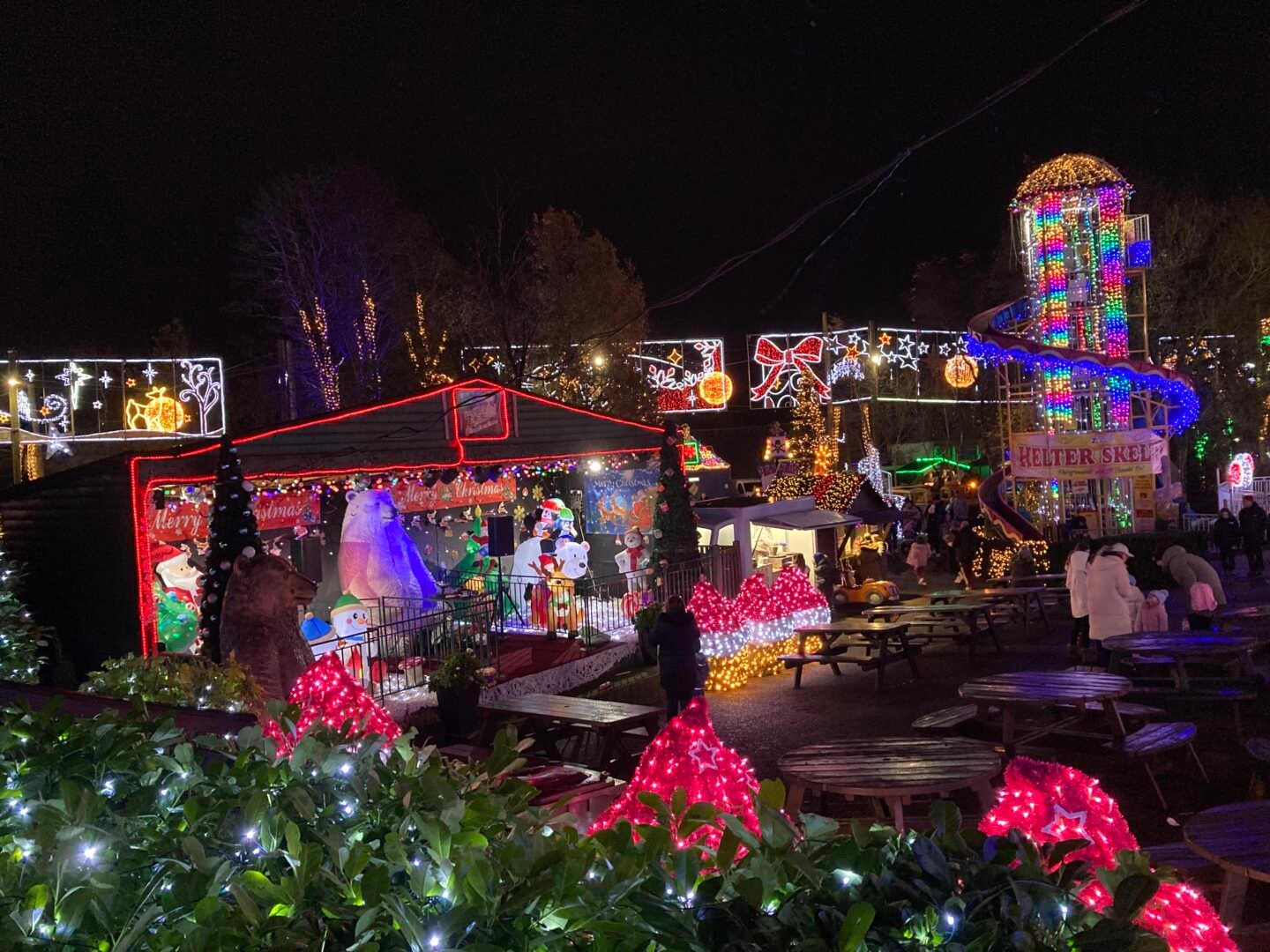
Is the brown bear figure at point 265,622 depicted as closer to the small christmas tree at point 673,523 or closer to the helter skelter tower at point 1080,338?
the small christmas tree at point 673,523

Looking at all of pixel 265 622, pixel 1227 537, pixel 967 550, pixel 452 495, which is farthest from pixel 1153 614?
pixel 452 495

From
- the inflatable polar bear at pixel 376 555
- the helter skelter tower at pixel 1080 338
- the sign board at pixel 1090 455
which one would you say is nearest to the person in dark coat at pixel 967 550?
the helter skelter tower at pixel 1080 338

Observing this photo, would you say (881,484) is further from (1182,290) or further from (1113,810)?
(1113,810)

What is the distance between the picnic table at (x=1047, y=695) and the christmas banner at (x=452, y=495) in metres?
9.74

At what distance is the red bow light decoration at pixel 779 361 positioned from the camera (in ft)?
124

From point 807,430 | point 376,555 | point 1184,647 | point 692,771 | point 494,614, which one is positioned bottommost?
point 1184,647

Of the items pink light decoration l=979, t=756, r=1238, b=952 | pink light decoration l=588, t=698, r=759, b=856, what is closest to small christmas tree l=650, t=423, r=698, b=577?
pink light decoration l=588, t=698, r=759, b=856

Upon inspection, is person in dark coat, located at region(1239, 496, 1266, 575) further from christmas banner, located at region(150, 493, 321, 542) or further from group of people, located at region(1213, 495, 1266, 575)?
christmas banner, located at region(150, 493, 321, 542)

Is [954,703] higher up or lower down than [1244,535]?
lower down

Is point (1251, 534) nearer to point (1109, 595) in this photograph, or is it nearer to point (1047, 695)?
point (1109, 595)

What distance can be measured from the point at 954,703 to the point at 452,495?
30.8 feet

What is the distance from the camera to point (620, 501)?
19.4 metres

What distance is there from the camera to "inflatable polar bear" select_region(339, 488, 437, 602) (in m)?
14.0

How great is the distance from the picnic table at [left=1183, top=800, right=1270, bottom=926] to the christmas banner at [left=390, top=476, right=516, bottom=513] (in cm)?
1239
